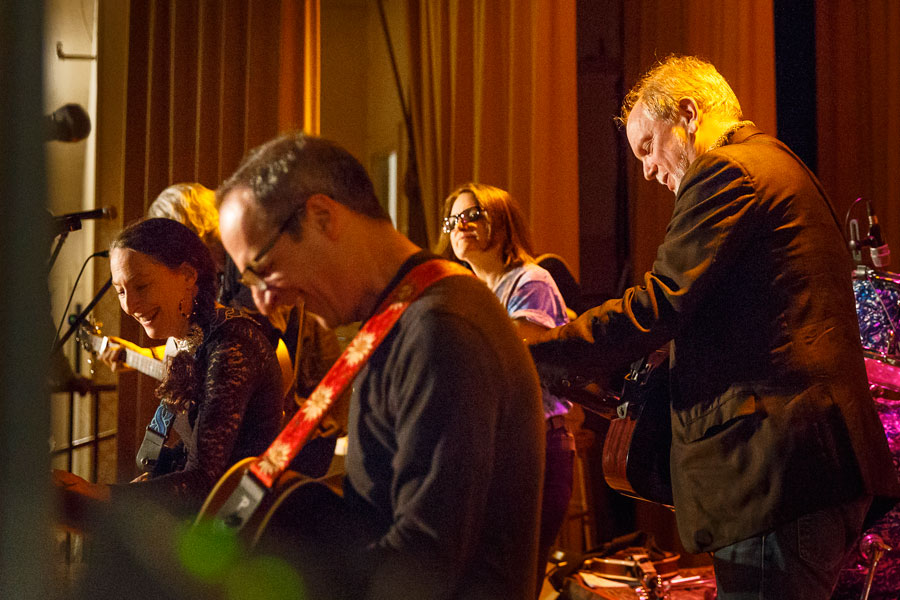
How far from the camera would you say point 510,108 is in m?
4.44

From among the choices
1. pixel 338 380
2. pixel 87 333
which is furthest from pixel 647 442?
pixel 87 333

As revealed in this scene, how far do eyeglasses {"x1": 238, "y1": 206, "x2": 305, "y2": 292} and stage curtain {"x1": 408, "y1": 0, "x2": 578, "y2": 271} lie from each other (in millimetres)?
3054

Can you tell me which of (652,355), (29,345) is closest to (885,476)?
(652,355)

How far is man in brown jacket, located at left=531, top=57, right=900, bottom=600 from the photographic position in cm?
166

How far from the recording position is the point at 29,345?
2.68 feet

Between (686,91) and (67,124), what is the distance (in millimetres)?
1386

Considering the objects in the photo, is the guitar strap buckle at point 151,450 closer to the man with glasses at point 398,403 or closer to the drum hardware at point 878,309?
the man with glasses at point 398,403

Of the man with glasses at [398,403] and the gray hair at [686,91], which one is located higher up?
the gray hair at [686,91]

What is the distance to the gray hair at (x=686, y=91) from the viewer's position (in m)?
1.97

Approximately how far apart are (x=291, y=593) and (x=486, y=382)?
15.1 inches

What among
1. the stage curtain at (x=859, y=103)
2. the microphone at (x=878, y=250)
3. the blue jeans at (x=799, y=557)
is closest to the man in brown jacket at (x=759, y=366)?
the blue jeans at (x=799, y=557)

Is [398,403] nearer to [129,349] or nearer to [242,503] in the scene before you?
[242,503]

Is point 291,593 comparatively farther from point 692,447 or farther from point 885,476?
point 885,476

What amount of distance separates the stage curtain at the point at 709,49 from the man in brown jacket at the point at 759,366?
2.49 m
